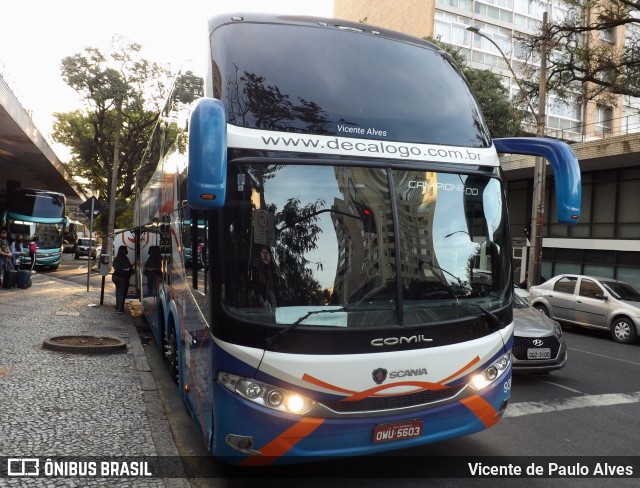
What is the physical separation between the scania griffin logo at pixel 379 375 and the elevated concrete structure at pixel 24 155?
1681cm

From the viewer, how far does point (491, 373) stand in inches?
170

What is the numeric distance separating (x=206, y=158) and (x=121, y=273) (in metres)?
10.3

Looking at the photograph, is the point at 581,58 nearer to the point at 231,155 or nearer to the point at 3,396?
the point at 231,155

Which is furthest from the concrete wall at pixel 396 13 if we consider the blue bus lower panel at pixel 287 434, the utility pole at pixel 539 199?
the blue bus lower panel at pixel 287 434

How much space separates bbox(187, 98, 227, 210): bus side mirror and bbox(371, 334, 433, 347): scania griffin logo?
4.66 feet

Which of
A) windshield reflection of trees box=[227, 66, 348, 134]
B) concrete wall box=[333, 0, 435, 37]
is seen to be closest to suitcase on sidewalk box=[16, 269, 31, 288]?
windshield reflection of trees box=[227, 66, 348, 134]

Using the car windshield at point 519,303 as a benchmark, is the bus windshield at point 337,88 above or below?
above

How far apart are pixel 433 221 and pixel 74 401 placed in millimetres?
4199

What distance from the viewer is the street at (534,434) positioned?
4.45 m

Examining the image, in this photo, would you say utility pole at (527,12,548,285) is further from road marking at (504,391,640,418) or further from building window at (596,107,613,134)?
building window at (596,107,613,134)

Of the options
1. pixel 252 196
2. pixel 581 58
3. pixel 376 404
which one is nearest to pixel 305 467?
pixel 376 404

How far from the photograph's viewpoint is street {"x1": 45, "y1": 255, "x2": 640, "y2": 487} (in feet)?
14.6


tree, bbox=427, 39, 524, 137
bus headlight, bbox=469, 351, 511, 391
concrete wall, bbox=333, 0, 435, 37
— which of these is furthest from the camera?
concrete wall, bbox=333, 0, 435, 37

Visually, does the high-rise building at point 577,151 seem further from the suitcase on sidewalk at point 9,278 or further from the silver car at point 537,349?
the suitcase on sidewalk at point 9,278
